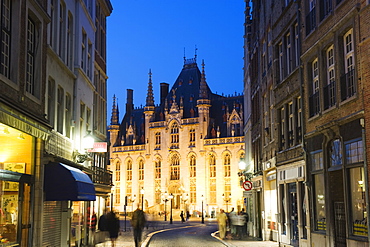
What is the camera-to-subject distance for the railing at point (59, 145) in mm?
17253

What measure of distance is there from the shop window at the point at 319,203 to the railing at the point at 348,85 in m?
3.68

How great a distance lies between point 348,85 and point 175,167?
68763 millimetres

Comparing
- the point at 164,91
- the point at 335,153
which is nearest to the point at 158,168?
the point at 164,91

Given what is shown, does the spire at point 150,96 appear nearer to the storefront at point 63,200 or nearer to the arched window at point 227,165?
the arched window at point 227,165

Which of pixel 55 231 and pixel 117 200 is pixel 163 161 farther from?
pixel 55 231

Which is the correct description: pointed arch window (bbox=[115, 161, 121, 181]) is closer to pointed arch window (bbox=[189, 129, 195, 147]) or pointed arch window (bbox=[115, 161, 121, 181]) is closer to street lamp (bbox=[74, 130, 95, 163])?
pointed arch window (bbox=[189, 129, 195, 147])

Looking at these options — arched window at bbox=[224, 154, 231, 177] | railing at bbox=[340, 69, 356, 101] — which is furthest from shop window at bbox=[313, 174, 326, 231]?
arched window at bbox=[224, 154, 231, 177]

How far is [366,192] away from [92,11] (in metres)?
18.1

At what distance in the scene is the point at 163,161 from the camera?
8469 centimetres

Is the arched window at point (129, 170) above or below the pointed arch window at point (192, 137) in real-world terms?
below

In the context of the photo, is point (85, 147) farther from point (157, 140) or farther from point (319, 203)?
point (157, 140)

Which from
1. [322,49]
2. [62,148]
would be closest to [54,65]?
[62,148]

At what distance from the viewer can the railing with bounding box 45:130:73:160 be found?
17253 millimetres

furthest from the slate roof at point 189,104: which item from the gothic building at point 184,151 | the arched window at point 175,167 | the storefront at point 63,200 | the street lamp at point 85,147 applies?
the storefront at point 63,200
